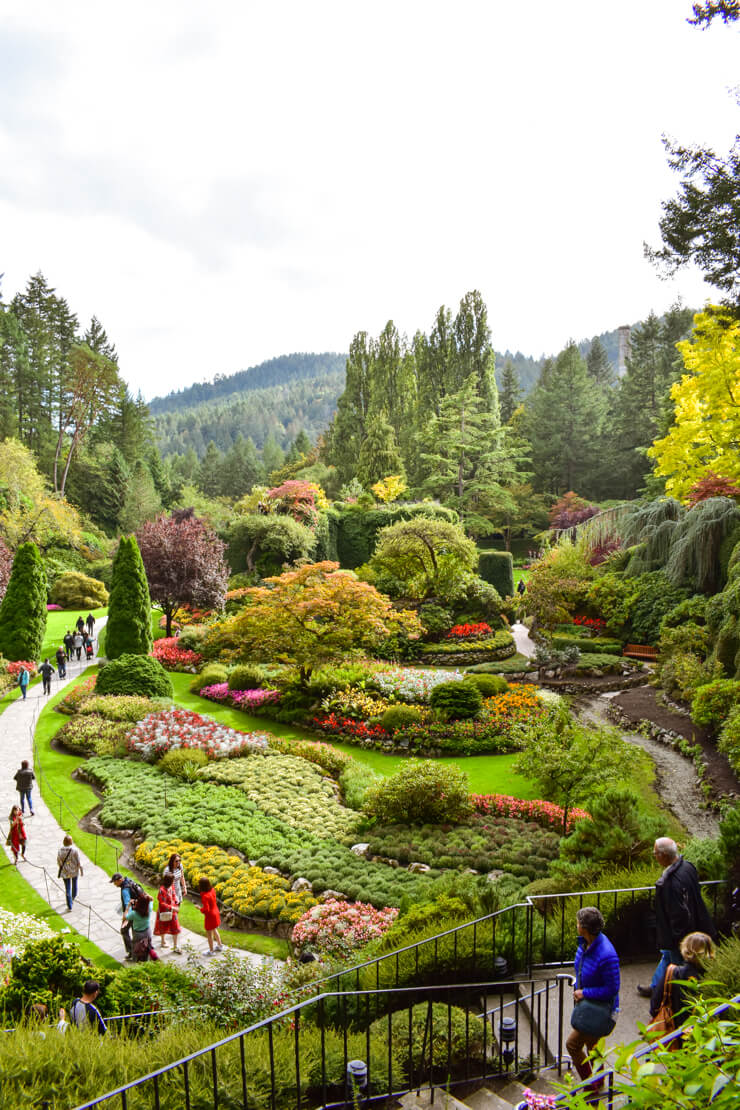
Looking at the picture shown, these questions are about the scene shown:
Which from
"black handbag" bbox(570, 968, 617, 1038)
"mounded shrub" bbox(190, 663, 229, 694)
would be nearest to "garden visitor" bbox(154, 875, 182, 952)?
"black handbag" bbox(570, 968, 617, 1038)

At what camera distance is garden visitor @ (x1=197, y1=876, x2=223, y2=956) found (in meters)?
8.30

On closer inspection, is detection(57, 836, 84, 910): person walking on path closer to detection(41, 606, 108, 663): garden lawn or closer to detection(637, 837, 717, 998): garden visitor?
detection(637, 837, 717, 998): garden visitor

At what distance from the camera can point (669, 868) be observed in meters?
5.11

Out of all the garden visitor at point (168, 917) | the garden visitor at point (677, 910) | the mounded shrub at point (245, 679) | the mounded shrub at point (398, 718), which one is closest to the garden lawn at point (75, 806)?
the garden visitor at point (168, 917)

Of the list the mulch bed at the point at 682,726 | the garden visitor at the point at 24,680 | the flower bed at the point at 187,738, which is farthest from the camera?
the garden visitor at the point at 24,680

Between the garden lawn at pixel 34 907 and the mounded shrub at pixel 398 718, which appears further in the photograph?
the mounded shrub at pixel 398 718

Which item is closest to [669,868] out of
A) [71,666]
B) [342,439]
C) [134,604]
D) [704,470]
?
[704,470]

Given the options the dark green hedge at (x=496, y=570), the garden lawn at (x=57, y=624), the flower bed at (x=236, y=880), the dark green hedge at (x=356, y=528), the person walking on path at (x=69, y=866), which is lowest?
the flower bed at (x=236, y=880)

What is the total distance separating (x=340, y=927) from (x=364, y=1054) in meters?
3.37

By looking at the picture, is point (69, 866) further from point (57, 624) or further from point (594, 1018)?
point (57, 624)

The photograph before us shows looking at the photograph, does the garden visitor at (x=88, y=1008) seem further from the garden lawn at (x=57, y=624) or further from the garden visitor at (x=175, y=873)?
the garden lawn at (x=57, y=624)

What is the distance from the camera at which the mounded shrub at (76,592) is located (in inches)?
1316

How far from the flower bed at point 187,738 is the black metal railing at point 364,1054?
952 centimetres

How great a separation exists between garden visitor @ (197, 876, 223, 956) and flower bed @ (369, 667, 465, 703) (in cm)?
973
